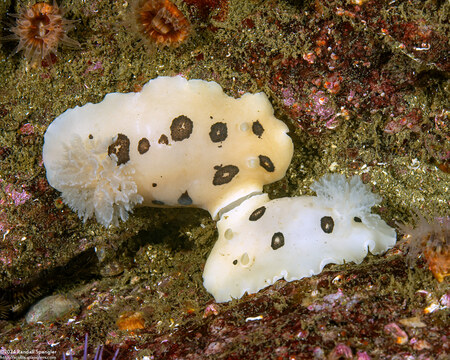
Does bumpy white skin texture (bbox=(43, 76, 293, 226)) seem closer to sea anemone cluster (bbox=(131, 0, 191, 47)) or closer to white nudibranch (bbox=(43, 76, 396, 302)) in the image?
white nudibranch (bbox=(43, 76, 396, 302))

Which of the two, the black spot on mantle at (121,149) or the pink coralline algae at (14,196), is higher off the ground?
the black spot on mantle at (121,149)

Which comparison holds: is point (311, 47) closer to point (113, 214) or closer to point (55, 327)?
point (113, 214)

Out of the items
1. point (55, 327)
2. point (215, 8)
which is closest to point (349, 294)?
A: point (215, 8)

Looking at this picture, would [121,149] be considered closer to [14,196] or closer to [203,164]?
[203,164]

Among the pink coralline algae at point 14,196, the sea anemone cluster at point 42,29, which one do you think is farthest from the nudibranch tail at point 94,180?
the sea anemone cluster at point 42,29

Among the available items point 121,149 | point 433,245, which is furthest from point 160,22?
point 433,245

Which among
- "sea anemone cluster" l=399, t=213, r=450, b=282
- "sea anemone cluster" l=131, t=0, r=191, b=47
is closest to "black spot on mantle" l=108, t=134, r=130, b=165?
"sea anemone cluster" l=131, t=0, r=191, b=47

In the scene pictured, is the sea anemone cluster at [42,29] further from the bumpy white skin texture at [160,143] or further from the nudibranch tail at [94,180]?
the nudibranch tail at [94,180]
